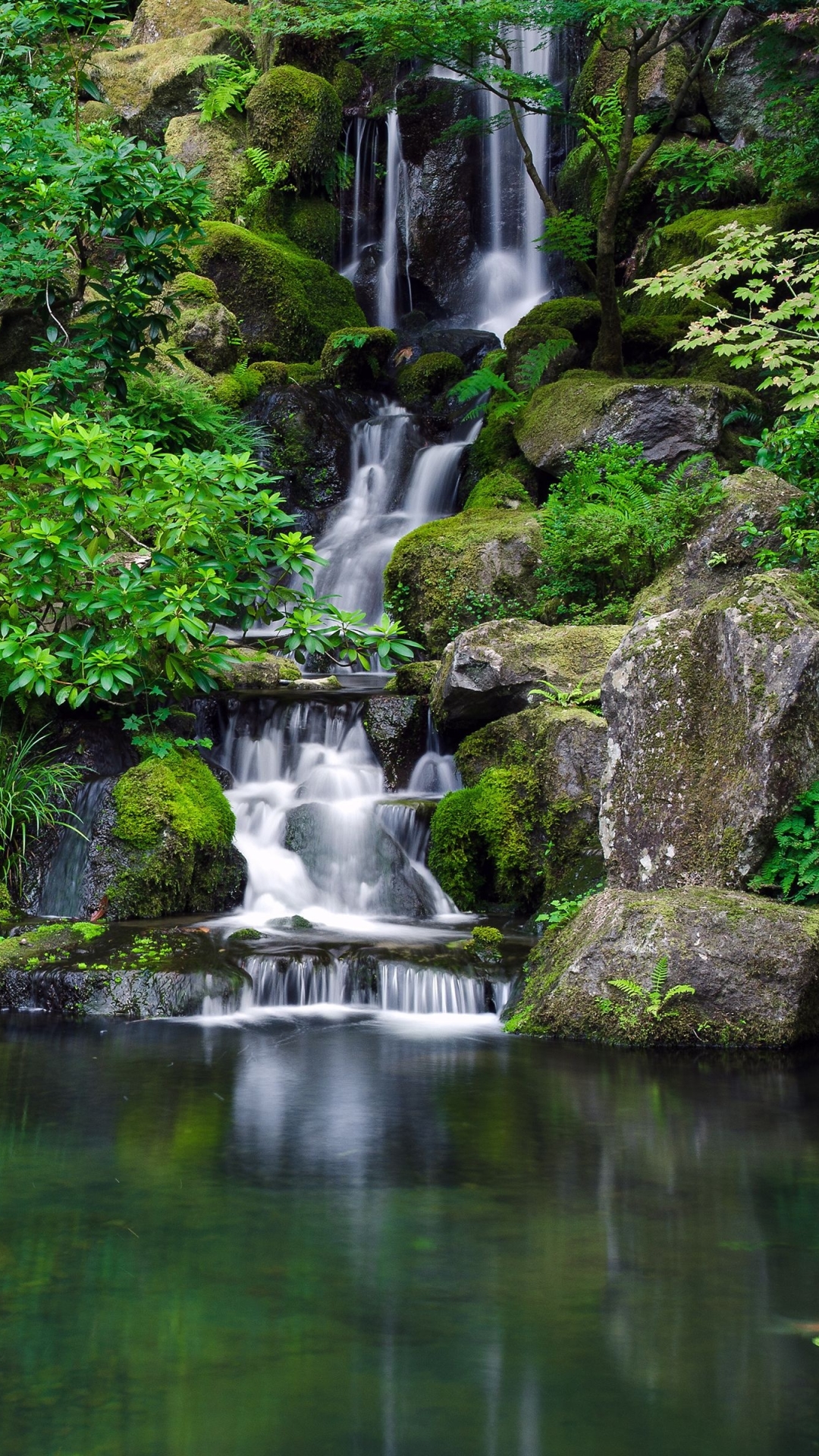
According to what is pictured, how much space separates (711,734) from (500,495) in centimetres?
615

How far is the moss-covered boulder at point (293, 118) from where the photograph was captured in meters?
18.7

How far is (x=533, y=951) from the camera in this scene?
682 centimetres

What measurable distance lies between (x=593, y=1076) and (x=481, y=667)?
412 cm

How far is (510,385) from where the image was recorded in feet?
47.0

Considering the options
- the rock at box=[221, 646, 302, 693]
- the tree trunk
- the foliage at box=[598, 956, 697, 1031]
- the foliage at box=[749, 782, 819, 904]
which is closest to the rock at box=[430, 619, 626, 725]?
the rock at box=[221, 646, 302, 693]

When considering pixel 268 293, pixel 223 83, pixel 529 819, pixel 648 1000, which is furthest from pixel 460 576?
pixel 223 83

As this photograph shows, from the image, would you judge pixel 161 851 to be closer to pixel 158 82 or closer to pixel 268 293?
pixel 268 293

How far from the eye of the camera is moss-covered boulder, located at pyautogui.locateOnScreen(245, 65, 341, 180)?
1869cm

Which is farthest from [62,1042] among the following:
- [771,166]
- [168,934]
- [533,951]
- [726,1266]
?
[771,166]

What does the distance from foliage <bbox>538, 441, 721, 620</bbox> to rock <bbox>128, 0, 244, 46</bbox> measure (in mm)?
15567

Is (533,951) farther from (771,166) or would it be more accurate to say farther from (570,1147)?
(771,166)

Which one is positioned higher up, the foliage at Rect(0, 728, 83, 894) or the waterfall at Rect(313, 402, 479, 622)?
the waterfall at Rect(313, 402, 479, 622)

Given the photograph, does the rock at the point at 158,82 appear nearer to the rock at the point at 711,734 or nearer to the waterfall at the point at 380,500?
the waterfall at the point at 380,500

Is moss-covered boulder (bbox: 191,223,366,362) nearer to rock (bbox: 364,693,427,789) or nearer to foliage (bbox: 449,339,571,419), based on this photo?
foliage (bbox: 449,339,571,419)
